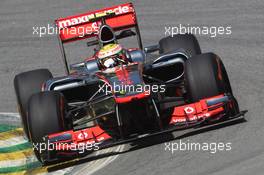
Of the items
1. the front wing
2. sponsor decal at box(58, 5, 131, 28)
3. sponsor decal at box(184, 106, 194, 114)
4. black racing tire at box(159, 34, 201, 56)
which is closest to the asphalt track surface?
the front wing

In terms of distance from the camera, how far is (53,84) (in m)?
13.3

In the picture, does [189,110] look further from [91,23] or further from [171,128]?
[91,23]

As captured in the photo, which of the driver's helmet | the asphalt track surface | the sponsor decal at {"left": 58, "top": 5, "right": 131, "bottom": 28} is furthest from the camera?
the sponsor decal at {"left": 58, "top": 5, "right": 131, "bottom": 28}

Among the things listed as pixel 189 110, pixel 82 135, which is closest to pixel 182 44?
pixel 189 110

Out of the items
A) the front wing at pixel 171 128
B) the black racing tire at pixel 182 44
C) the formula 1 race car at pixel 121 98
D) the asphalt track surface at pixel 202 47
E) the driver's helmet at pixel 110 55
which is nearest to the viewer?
the asphalt track surface at pixel 202 47

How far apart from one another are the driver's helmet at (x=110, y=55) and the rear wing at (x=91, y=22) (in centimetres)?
121

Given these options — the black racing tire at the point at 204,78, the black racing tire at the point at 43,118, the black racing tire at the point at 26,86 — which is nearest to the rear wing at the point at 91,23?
the black racing tire at the point at 26,86

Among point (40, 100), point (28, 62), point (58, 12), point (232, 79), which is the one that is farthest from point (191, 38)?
point (58, 12)

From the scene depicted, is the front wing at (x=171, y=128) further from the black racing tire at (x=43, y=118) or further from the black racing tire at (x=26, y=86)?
the black racing tire at (x=26, y=86)

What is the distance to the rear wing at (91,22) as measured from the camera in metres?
15.0

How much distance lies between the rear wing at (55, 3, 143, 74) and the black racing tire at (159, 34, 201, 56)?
0.46 metres

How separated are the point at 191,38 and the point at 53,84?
8.68 feet

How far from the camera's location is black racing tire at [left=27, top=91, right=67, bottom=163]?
471 inches

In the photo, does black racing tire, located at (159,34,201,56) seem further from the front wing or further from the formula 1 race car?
the front wing
